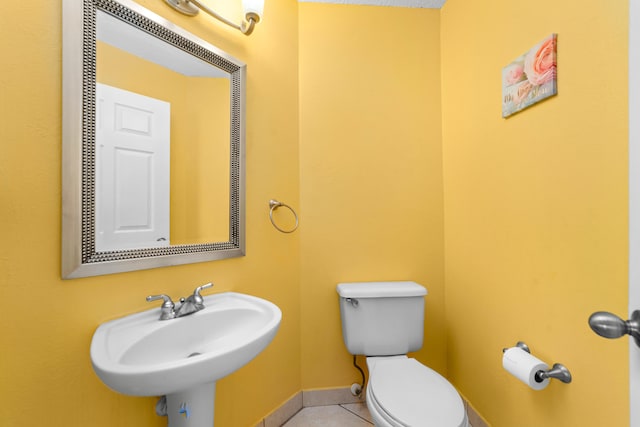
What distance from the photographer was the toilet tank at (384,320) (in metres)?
1.44

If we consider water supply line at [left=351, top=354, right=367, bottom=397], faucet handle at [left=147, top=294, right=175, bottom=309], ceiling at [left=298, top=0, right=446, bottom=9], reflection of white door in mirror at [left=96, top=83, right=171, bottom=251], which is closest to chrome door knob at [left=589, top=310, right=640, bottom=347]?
faucet handle at [left=147, top=294, right=175, bottom=309]

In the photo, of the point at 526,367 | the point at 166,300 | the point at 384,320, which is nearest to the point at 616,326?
the point at 526,367

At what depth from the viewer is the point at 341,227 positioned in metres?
1.64

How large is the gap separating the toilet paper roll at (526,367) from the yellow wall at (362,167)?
639 millimetres

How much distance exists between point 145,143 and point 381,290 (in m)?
1.22

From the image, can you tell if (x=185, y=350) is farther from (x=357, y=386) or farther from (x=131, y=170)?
(x=357, y=386)

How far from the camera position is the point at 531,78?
105 centimetres

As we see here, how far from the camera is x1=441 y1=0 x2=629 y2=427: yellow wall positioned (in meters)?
0.80

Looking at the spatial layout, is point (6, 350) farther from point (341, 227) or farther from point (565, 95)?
point (565, 95)

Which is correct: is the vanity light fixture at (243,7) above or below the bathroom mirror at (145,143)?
above

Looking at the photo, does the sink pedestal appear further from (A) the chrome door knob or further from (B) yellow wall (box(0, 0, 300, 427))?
(A) the chrome door knob

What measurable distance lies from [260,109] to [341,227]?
76cm

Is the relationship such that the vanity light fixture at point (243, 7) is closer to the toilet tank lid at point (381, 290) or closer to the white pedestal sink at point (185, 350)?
the white pedestal sink at point (185, 350)

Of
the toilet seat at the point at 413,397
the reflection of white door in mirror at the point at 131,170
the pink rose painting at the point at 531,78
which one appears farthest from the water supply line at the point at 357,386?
the pink rose painting at the point at 531,78
